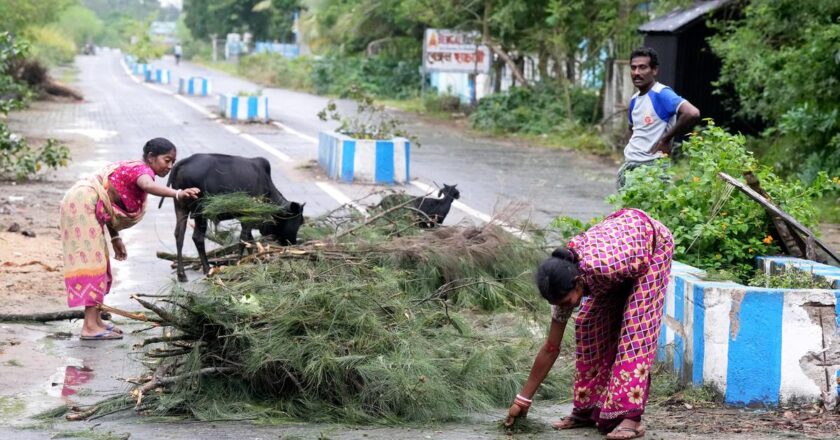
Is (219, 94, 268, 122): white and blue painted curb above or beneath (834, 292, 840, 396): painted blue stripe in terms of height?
above

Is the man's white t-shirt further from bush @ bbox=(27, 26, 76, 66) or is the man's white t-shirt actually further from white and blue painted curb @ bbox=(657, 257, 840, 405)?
bush @ bbox=(27, 26, 76, 66)

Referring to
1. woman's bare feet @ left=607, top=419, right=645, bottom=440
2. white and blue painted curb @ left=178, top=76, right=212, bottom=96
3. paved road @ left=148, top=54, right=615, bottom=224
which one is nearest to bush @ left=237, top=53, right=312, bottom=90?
white and blue painted curb @ left=178, top=76, right=212, bottom=96

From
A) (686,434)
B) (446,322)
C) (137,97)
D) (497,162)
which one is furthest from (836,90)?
(137,97)

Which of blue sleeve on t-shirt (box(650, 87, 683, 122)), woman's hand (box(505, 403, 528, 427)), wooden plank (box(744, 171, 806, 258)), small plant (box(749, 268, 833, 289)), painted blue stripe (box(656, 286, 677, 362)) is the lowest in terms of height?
woman's hand (box(505, 403, 528, 427))

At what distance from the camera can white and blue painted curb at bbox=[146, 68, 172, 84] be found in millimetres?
55969

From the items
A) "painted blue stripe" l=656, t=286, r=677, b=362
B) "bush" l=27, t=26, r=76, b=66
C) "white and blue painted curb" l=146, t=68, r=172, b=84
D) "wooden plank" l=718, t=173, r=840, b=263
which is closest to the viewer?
"painted blue stripe" l=656, t=286, r=677, b=362

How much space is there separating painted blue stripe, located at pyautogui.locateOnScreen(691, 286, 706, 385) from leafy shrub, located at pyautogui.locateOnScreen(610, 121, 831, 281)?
908 mm

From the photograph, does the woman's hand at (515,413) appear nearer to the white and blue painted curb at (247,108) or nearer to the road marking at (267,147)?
the road marking at (267,147)

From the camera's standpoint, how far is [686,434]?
5570 millimetres

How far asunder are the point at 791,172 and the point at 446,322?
34.1 feet

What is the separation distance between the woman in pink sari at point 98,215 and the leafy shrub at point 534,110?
1884 cm

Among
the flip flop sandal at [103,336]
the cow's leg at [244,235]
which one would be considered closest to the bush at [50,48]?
the cow's leg at [244,235]

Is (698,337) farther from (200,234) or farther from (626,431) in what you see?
(200,234)

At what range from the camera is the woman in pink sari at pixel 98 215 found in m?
7.88
